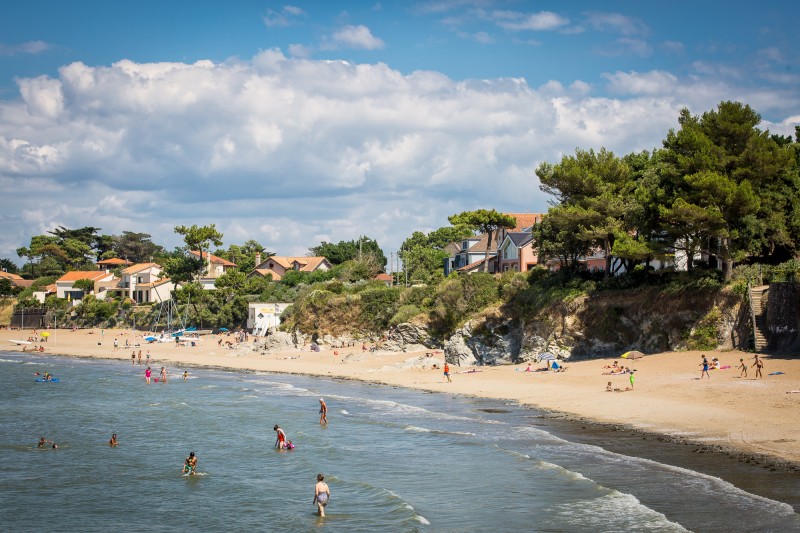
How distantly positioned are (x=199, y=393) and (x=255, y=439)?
741 inches

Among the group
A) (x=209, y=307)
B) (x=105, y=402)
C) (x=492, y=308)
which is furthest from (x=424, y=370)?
(x=209, y=307)

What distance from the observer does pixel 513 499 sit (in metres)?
25.2

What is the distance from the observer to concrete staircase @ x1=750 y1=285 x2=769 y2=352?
143ft

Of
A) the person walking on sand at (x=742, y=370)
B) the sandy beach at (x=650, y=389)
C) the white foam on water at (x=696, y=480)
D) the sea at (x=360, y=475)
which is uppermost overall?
the person walking on sand at (x=742, y=370)

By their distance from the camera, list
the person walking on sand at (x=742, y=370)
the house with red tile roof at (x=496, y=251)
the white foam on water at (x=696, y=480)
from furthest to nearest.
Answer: the house with red tile roof at (x=496, y=251)
the person walking on sand at (x=742, y=370)
the white foam on water at (x=696, y=480)

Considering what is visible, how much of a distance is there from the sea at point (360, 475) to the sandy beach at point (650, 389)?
2.37 metres

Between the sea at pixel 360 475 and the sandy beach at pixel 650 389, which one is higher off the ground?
the sandy beach at pixel 650 389

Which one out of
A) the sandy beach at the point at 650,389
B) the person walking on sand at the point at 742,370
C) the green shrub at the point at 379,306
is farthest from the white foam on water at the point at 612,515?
the green shrub at the point at 379,306

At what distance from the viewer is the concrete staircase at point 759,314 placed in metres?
43.6

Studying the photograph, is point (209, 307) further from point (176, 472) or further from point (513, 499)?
point (513, 499)

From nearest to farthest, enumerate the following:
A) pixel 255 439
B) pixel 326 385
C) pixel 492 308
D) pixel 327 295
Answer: pixel 255 439, pixel 326 385, pixel 492 308, pixel 327 295

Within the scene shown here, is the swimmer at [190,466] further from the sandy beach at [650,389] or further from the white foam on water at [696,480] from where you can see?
the sandy beach at [650,389]

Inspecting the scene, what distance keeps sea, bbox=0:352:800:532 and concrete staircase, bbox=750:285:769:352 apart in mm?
14208

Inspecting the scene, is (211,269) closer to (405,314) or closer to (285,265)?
(285,265)
